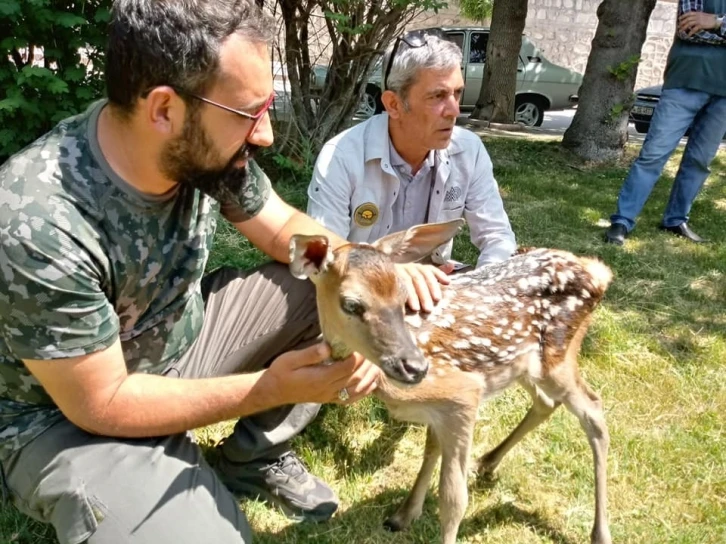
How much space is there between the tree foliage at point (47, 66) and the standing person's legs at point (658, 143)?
4.34 meters

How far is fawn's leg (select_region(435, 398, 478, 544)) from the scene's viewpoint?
2695 millimetres

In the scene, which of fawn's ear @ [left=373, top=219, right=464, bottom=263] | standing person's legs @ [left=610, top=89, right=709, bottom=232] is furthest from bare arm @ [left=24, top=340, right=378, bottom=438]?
standing person's legs @ [left=610, top=89, right=709, bottom=232]

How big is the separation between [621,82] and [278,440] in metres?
7.27

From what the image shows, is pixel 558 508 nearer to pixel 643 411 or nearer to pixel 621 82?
pixel 643 411

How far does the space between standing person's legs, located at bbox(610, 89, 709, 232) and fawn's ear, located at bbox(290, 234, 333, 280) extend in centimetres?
438

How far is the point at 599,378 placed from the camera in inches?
155

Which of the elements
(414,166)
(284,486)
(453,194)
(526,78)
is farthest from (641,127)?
(284,486)

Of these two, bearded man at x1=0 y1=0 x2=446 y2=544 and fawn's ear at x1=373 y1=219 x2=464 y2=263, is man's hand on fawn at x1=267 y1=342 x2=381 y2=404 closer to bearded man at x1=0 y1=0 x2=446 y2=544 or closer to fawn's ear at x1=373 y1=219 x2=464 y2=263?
bearded man at x1=0 y1=0 x2=446 y2=544

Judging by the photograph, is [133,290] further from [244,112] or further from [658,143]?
[658,143]

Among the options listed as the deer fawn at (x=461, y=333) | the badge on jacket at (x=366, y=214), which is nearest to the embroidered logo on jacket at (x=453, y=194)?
the badge on jacket at (x=366, y=214)

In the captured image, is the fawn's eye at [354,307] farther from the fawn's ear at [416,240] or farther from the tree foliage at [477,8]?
the tree foliage at [477,8]

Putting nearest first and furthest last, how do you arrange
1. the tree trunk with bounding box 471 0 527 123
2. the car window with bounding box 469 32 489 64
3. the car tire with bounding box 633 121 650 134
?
the tree trunk with bounding box 471 0 527 123
the car tire with bounding box 633 121 650 134
the car window with bounding box 469 32 489 64

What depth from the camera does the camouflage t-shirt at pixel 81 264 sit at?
1956mm

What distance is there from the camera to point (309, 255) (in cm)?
241
